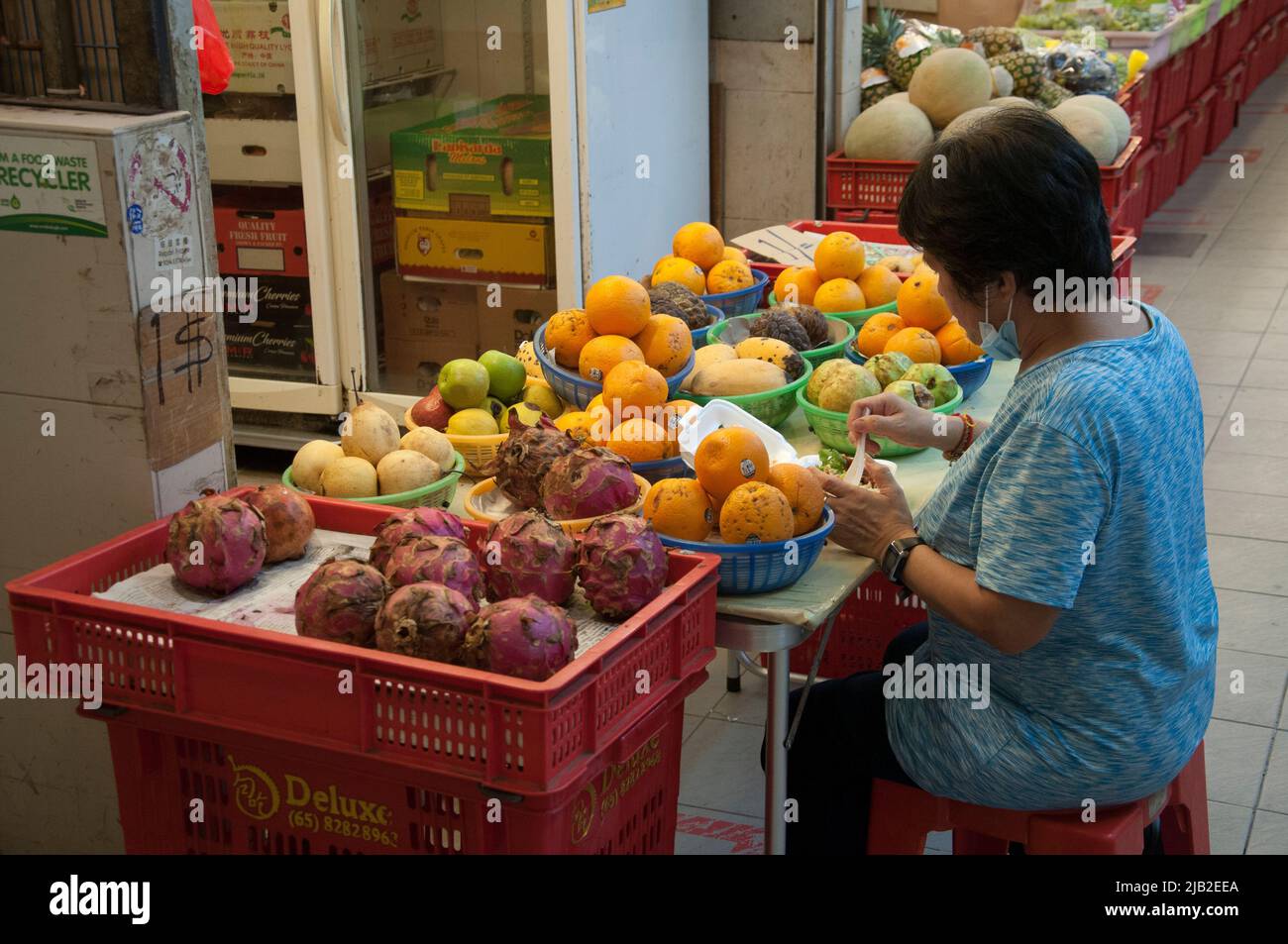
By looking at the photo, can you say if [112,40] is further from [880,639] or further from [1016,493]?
[880,639]

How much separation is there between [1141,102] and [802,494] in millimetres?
6453

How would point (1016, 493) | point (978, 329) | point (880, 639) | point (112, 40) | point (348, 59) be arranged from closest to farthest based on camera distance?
point (1016, 493), point (978, 329), point (112, 40), point (880, 639), point (348, 59)

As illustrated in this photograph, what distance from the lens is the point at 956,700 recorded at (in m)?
2.13

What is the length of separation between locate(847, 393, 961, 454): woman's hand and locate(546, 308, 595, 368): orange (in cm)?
57

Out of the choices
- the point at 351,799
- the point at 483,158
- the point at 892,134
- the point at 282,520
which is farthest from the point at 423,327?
the point at 351,799

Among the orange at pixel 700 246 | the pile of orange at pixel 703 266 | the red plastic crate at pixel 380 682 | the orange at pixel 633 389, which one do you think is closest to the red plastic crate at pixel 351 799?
the red plastic crate at pixel 380 682

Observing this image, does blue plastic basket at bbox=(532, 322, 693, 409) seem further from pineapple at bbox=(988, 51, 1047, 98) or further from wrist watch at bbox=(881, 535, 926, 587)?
pineapple at bbox=(988, 51, 1047, 98)

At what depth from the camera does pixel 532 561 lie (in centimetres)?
197

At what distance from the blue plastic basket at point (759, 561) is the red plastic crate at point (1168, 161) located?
7.31m

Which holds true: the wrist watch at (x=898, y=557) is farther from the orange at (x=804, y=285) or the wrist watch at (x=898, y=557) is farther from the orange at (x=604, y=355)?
the orange at (x=804, y=285)

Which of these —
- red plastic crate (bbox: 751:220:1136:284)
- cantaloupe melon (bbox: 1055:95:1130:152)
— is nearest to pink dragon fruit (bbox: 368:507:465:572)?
red plastic crate (bbox: 751:220:1136:284)

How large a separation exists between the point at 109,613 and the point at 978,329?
1.32m

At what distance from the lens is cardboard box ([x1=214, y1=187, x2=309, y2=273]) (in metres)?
5.04

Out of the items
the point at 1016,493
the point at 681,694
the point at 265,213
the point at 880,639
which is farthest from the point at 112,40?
the point at 265,213
